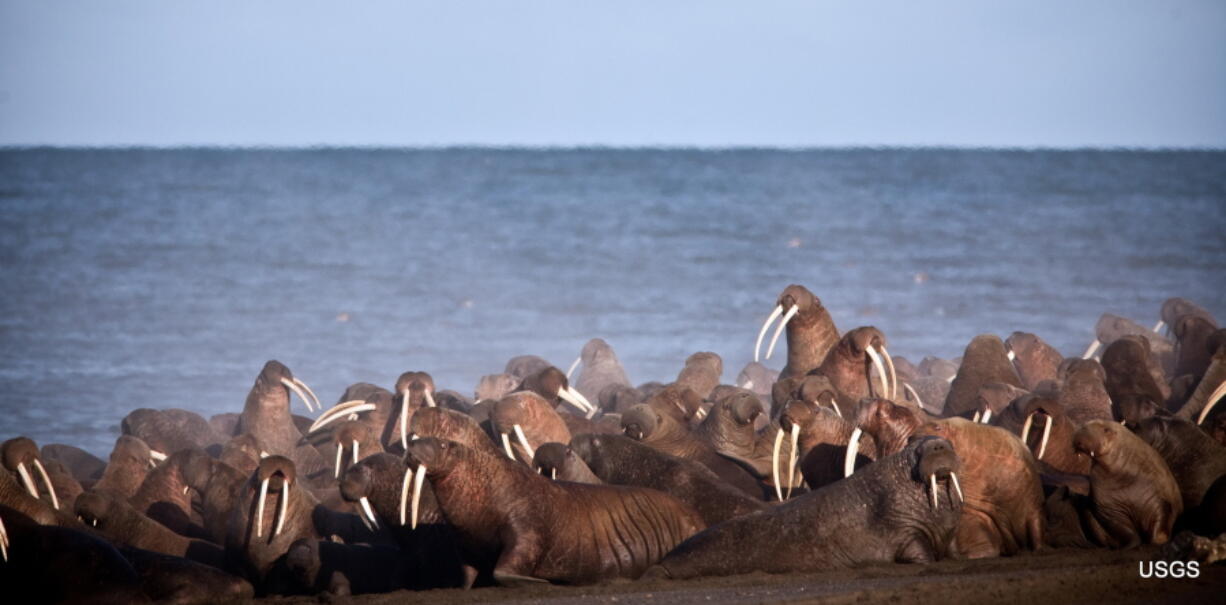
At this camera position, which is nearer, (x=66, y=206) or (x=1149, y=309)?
(x=1149, y=309)

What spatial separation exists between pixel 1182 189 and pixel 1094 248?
14.6 meters

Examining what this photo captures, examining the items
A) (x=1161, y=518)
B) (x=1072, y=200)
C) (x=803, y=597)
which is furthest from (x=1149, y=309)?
(x=1072, y=200)

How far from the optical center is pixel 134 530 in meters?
7.00

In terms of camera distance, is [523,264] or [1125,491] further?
[523,264]

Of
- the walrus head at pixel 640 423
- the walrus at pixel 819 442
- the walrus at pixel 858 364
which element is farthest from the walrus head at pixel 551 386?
the walrus at pixel 819 442

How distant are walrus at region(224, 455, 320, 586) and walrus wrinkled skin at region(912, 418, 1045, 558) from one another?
297 cm

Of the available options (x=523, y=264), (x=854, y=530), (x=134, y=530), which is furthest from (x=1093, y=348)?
(x=523, y=264)

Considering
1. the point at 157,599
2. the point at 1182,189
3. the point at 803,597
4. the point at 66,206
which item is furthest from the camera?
the point at 1182,189

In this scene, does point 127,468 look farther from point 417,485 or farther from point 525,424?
point 417,485

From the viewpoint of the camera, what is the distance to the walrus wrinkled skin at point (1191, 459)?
6543mm

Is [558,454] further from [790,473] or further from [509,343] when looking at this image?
[509,343]

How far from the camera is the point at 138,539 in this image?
6.98 m

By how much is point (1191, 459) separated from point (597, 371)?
6.89m

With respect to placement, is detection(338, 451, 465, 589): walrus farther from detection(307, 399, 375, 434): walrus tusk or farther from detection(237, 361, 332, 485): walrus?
detection(237, 361, 332, 485): walrus
